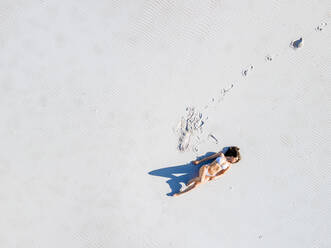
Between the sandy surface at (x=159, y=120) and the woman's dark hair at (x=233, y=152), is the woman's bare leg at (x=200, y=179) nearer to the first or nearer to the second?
A: the sandy surface at (x=159, y=120)

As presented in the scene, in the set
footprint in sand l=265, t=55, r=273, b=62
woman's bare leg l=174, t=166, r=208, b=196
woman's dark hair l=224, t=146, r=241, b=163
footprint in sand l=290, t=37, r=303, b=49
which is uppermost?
footprint in sand l=290, t=37, r=303, b=49

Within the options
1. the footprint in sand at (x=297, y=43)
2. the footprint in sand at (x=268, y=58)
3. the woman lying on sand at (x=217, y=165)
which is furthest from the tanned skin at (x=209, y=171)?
the footprint in sand at (x=297, y=43)

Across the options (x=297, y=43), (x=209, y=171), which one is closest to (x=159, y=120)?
(x=209, y=171)

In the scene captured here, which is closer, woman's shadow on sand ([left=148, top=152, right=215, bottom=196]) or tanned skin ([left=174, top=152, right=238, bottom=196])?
tanned skin ([left=174, top=152, right=238, bottom=196])

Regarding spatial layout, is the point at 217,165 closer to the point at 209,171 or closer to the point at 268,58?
the point at 209,171

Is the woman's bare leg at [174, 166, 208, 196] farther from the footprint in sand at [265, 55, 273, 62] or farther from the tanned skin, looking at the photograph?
the footprint in sand at [265, 55, 273, 62]

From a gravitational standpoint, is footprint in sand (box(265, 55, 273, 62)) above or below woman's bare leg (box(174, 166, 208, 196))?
above

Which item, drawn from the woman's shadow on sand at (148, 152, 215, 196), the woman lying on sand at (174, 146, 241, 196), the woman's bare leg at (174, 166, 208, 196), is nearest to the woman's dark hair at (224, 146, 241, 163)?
the woman lying on sand at (174, 146, 241, 196)
